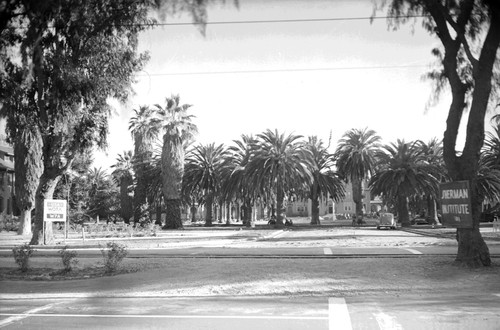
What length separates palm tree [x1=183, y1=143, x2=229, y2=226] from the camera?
61.6 meters

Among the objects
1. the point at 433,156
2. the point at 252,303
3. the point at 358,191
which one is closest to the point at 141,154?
the point at 358,191

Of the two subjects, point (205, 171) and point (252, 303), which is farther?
point (205, 171)

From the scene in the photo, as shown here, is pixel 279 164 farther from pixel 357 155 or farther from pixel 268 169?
pixel 357 155

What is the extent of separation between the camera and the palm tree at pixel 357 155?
199 ft

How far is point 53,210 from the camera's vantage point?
2539 cm

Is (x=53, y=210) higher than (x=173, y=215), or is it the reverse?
(x=53, y=210)

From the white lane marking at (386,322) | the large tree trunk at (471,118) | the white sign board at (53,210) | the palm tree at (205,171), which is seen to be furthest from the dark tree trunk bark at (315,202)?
the white lane marking at (386,322)

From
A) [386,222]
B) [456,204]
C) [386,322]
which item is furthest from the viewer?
[386,222]

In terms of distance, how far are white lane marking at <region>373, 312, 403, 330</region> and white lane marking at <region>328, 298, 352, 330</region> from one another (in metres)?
0.48

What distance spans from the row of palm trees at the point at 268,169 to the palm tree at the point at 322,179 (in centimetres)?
13

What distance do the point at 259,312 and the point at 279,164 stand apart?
42.3 meters

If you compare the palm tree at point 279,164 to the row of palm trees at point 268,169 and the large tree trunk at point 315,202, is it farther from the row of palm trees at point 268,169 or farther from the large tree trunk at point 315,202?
the large tree trunk at point 315,202

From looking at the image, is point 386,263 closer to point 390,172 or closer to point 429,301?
point 429,301

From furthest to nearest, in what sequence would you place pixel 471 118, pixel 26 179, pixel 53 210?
1. pixel 26 179
2. pixel 53 210
3. pixel 471 118
